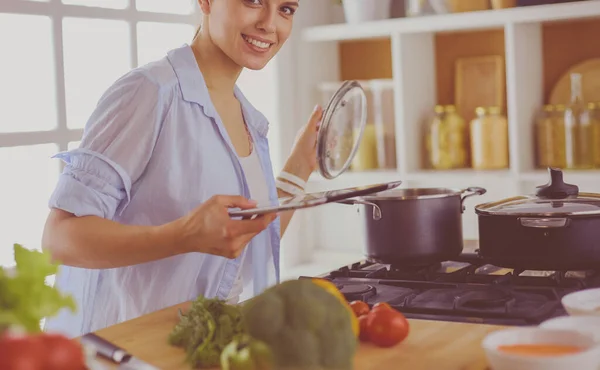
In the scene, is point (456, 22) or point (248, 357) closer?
point (248, 357)

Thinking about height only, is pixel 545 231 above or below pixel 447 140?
below

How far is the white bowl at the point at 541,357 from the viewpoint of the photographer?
42.4 inches

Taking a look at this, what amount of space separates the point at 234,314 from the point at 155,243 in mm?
396

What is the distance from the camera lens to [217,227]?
1.57 meters

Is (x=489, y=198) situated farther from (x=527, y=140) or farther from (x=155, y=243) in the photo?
(x=155, y=243)

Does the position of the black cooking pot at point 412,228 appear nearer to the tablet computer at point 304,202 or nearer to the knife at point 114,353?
the tablet computer at point 304,202

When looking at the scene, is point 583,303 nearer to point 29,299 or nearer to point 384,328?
point 384,328

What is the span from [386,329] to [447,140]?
95.2 inches

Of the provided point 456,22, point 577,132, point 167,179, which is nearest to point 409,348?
point 167,179

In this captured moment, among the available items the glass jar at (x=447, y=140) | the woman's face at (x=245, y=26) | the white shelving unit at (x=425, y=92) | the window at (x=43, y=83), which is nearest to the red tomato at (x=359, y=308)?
the woman's face at (x=245, y=26)

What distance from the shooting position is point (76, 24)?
3.02m

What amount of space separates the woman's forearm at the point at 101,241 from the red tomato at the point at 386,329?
1.57 feet

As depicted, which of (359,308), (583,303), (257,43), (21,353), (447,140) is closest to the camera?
(21,353)

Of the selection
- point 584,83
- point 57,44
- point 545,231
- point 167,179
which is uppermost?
point 57,44
